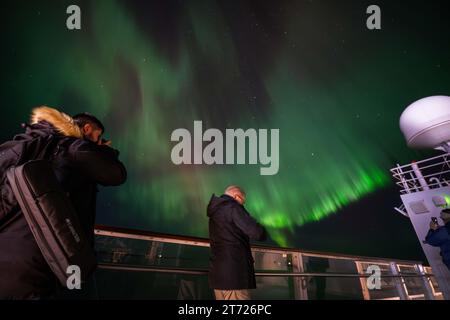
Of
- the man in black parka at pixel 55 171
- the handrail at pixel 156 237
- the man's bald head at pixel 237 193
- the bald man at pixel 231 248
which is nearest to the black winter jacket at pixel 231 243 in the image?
the bald man at pixel 231 248

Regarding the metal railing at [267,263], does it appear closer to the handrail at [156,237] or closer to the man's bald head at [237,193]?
the handrail at [156,237]

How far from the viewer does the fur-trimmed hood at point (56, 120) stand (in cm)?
159

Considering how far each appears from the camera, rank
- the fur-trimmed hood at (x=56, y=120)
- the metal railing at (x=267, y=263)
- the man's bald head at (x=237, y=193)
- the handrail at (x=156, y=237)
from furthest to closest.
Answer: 1. the man's bald head at (x=237, y=193)
2. the handrail at (x=156, y=237)
3. the metal railing at (x=267, y=263)
4. the fur-trimmed hood at (x=56, y=120)

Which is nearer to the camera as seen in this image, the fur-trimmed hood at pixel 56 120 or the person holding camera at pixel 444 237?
the fur-trimmed hood at pixel 56 120

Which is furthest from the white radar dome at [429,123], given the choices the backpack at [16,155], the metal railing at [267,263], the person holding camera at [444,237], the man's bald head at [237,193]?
the backpack at [16,155]

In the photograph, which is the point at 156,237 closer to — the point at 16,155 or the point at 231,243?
the point at 231,243

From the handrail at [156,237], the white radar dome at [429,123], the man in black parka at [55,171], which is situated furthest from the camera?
the white radar dome at [429,123]

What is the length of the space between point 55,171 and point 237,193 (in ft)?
6.66

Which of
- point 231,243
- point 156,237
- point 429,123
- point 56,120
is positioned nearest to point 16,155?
point 56,120

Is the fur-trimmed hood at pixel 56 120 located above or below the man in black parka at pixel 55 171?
above

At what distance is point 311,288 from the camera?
11.4 feet

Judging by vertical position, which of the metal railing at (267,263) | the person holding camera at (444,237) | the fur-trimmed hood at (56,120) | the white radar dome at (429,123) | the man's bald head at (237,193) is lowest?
the metal railing at (267,263)

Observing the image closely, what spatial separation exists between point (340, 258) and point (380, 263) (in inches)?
69.0

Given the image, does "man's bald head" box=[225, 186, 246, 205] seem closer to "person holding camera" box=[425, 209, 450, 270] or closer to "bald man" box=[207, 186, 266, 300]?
"bald man" box=[207, 186, 266, 300]
